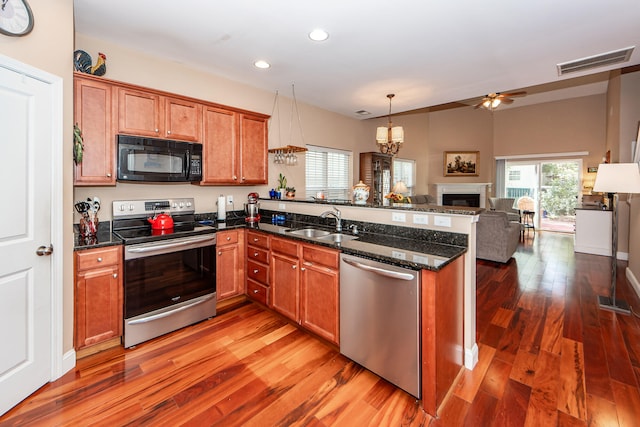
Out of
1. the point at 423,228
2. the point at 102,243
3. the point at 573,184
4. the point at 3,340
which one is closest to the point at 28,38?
the point at 102,243

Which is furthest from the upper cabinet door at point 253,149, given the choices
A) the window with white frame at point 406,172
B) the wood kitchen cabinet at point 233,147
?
the window with white frame at point 406,172

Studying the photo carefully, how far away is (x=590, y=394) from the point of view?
1943mm

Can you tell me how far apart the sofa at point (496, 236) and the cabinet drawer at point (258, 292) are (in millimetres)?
3624

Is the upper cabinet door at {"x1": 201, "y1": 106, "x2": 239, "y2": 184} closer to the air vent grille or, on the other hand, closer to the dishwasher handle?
the dishwasher handle

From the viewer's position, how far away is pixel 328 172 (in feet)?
18.0

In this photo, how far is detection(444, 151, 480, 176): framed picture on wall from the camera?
873 cm

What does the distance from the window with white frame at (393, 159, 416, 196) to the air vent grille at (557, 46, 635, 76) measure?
4.71 metres

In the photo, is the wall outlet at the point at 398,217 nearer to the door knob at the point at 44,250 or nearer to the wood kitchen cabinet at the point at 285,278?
the wood kitchen cabinet at the point at 285,278

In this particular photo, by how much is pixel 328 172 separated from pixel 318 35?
2.91 metres

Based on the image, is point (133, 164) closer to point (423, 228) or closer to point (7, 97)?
point (7, 97)

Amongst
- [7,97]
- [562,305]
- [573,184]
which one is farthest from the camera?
[573,184]

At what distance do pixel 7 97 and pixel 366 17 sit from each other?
253 cm

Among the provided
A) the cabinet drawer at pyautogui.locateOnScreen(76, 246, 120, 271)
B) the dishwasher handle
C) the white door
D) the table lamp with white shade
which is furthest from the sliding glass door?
the white door

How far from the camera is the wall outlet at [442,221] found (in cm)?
228
